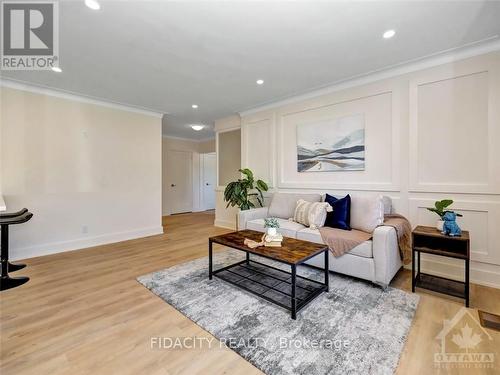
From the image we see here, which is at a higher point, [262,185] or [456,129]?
[456,129]

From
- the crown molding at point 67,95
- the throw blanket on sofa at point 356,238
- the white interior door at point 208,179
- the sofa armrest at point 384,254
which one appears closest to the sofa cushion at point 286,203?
the throw blanket on sofa at point 356,238

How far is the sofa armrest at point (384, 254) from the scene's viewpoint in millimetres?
2252

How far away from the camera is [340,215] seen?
2.92m

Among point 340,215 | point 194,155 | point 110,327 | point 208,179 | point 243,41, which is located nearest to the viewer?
point 110,327

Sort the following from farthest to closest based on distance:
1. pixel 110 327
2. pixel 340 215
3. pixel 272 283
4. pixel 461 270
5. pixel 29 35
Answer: pixel 340 215 → pixel 461 270 → pixel 272 283 → pixel 29 35 → pixel 110 327

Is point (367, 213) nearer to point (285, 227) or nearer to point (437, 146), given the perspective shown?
point (285, 227)

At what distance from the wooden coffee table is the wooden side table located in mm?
950

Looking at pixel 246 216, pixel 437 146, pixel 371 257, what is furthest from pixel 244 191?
pixel 437 146

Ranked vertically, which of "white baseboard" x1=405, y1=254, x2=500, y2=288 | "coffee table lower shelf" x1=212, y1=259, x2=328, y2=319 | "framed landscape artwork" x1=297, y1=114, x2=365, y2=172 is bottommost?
"coffee table lower shelf" x1=212, y1=259, x2=328, y2=319

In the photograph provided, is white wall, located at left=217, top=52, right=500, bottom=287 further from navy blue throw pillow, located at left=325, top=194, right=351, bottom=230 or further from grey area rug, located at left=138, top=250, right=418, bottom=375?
grey area rug, located at left=138, top=250, right=418, bottom=375

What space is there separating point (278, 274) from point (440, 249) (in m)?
1.67

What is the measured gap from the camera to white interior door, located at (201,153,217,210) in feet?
27.2

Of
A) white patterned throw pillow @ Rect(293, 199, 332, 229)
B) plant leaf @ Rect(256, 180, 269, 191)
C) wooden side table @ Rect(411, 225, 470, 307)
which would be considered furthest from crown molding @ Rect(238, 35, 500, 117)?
wooden side table @ Rect(411, 225, 470, 307)

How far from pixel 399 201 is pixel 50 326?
3.80m
